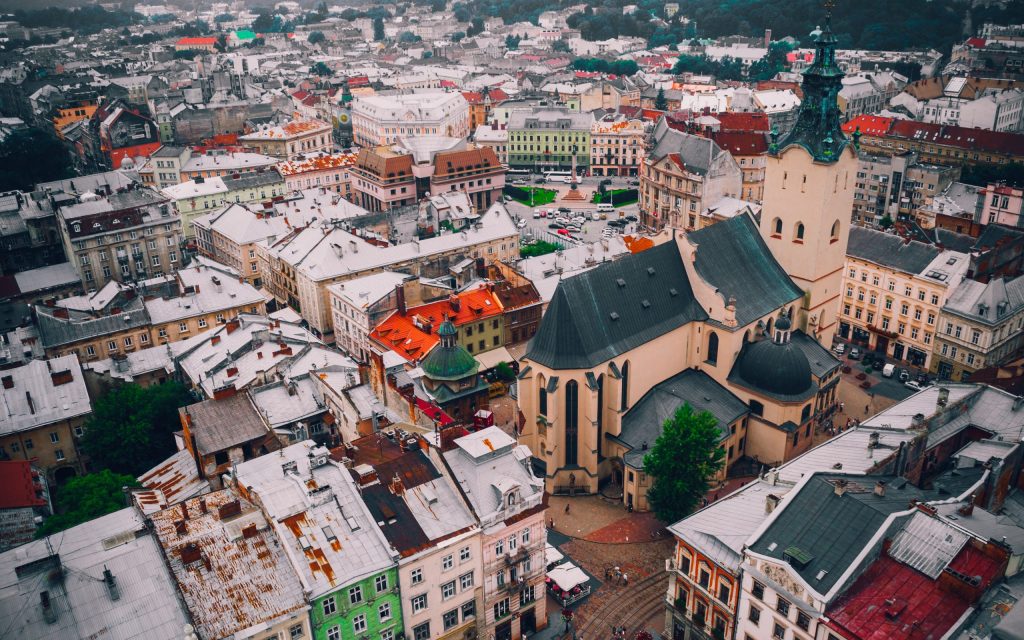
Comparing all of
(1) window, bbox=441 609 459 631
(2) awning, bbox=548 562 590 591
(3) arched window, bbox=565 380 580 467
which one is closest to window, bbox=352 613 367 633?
(1) window, bbox=441 609 459 631

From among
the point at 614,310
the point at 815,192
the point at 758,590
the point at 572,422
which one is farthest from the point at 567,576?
the point at 815,192

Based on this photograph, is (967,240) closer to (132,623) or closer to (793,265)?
(793,265)

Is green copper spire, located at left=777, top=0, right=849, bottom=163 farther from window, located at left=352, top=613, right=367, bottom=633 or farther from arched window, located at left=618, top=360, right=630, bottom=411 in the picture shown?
window, located at left=352, top=613, right=367, bottom=633

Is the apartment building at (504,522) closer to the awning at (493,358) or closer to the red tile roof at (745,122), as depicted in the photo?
the awning at (493,358)

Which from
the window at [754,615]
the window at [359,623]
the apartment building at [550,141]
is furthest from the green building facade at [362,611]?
the apartment building at [550,141]

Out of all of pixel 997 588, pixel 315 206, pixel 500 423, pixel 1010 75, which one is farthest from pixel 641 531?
pixel 1010 75

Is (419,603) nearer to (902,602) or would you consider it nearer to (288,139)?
(902,602)
